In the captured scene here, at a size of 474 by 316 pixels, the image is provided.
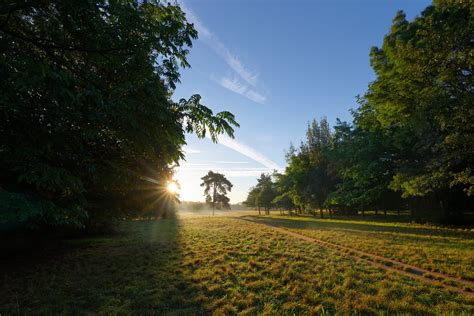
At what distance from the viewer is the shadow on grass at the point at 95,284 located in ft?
13.9

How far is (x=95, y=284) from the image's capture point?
219 inches

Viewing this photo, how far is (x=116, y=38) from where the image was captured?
3.85 metres

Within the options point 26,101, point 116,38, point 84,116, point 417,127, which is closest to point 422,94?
point 417,127

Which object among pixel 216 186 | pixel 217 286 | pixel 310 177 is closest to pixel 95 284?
pixel 217 286

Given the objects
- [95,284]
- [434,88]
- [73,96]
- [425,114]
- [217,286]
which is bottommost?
[95,284]

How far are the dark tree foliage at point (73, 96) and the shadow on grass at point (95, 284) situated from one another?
196 centimetres

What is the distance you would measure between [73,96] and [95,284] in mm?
5326

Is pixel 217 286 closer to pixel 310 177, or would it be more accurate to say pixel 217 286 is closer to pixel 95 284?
pixel 95 284

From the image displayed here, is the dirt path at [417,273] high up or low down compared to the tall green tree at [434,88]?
down

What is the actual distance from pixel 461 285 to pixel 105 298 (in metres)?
8.59

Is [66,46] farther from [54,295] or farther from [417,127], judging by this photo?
[417,127]

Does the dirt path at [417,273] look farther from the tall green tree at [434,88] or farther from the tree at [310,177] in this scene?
the tree at [310,177]

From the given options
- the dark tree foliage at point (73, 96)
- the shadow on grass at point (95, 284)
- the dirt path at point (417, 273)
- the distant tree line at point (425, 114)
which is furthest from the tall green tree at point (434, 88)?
the shadow on grass at point (95, 284)

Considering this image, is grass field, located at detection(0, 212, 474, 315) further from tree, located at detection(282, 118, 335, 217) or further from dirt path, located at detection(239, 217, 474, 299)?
tree, located at detection(282, 118, 335, 217)
